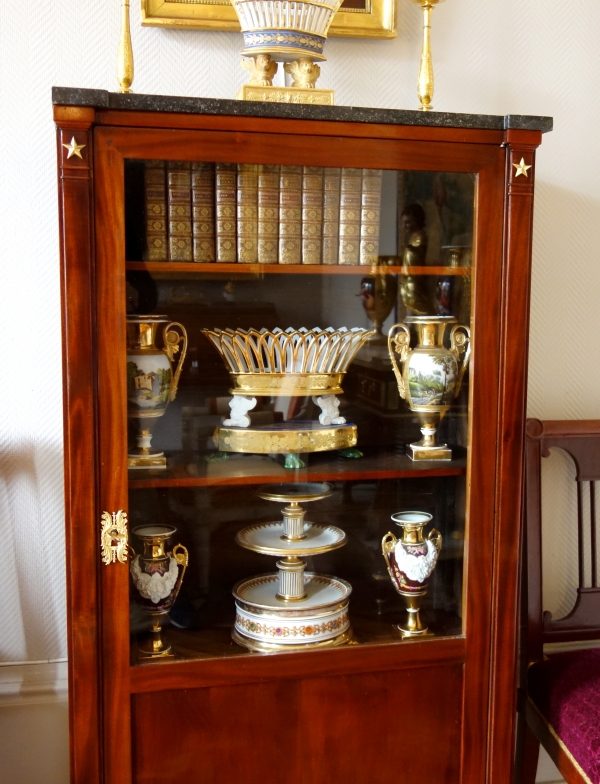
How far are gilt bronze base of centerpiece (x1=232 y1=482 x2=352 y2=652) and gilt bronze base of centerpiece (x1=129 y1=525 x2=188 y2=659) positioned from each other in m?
0.09

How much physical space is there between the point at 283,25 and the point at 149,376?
0.46 metres

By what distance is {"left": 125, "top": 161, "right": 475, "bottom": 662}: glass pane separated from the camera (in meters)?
0.96

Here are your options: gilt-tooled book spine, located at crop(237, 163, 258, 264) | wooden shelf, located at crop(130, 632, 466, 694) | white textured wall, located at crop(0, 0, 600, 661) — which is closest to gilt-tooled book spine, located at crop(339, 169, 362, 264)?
gilt-tooled book spine, located at crop(237, 163, 258, 264)

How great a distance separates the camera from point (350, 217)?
→ 99 centimetres

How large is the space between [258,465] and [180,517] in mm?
117

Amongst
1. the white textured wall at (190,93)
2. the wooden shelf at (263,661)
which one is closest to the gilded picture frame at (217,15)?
the white textured wall at (190,93)

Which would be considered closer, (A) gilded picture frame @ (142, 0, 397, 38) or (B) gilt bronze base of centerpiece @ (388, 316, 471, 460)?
(B) gilt bronze base of centerpiece @ (388, 316, 471, 460)

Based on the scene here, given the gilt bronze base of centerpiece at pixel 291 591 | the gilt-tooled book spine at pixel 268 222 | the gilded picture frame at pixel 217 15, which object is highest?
the gilded picture frame at pixel 217 15

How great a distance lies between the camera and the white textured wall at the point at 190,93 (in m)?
1.15

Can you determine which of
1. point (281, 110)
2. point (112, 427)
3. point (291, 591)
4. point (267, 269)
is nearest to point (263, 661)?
point (291, 591)

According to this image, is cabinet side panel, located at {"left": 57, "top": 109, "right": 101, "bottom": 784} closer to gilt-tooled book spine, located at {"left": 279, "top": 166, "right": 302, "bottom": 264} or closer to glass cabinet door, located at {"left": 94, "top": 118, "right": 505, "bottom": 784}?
glass cabinet door, located at {"left": 94, "top": 118, "right": 505, "bottom": 784}

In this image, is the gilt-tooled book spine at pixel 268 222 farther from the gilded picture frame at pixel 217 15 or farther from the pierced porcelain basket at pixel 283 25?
the gilded picture frame at pixel 217 15

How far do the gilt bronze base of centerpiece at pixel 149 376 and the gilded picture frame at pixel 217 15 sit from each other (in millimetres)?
499

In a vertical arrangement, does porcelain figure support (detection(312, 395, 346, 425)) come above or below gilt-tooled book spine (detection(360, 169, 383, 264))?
below
